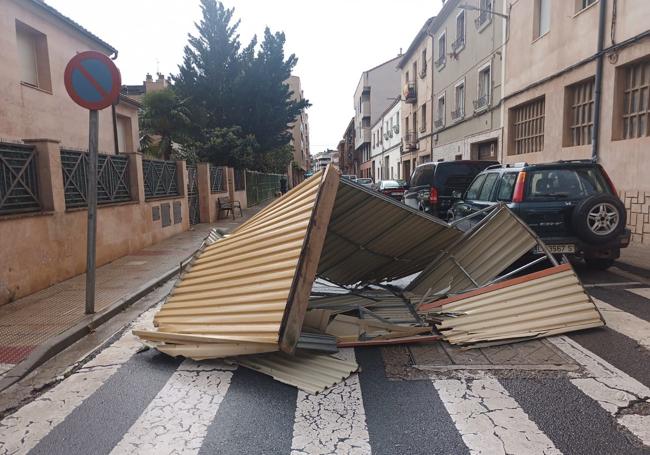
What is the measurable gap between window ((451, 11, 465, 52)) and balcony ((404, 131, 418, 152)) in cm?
993

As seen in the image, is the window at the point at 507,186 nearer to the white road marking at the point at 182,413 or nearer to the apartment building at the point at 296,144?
the white road marking at the point at 182,413

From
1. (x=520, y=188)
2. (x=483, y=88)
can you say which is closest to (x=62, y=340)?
(x=520, y=188)

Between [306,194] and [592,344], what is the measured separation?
299cm

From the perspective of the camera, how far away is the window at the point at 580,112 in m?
11.3

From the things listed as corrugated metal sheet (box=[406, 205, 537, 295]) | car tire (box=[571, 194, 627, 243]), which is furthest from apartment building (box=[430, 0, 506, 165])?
corrugated metal sheet (box=[406, 205, 537, 295])

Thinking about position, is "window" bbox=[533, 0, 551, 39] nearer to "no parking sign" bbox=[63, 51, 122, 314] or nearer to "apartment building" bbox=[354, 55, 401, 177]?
"no parking sign" bbox=[63, 51, 122, 314]

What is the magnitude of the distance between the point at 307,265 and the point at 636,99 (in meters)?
9.63

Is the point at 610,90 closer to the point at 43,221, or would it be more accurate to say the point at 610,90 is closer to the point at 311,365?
the point at 311,365

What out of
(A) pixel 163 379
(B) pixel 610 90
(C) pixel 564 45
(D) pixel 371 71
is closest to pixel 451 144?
(C) pixel 564 45

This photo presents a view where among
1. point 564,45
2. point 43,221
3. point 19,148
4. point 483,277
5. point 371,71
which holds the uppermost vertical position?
point 371,71

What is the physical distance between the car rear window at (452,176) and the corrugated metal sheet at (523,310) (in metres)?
7.12

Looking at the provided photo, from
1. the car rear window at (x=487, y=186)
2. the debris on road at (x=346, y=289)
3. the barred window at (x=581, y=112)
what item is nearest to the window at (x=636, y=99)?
the barred window at (x=581, y=112)

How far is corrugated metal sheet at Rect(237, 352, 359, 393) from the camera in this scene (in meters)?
3.49

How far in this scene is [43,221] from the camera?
6.68 meters
